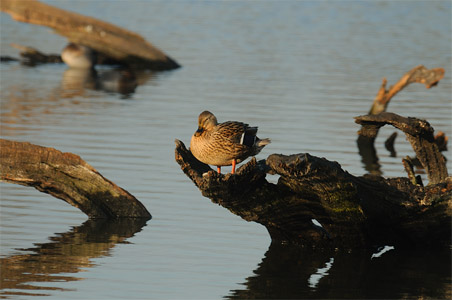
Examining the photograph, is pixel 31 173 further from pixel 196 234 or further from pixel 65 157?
pixel 196 234

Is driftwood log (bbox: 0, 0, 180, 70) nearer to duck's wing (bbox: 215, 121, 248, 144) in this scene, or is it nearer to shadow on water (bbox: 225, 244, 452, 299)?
shadow on water (bbox: 225, 244, 452, 299)

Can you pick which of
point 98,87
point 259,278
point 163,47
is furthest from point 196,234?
point 163,47

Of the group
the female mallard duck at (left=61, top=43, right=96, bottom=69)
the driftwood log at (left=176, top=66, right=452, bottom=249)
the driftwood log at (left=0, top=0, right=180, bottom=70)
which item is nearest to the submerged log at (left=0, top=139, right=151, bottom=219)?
the driftwood log at (left=176, top=66, right=452, bottom=249)

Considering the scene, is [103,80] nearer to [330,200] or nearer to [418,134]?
[418,134]

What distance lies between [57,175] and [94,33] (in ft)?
50.8

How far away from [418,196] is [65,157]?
4.01 meters

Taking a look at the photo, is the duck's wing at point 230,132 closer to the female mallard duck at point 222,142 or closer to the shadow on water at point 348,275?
the female mallard duck at point 222,142

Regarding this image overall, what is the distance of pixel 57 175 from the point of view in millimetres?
10891

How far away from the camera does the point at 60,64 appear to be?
28625 millimetres

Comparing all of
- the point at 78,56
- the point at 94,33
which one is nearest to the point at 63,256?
the point at 94,33

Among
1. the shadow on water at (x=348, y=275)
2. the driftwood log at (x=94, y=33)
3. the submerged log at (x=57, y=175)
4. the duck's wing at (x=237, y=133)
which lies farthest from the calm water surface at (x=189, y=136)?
the duck's wing at (x=237, y=133)

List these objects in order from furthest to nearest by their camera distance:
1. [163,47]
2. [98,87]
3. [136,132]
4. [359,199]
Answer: [163,47] < [98,87] < [136,132] < [359,199]

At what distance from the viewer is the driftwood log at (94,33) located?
25031 millimetres

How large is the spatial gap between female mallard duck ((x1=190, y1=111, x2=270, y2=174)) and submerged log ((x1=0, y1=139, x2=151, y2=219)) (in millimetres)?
1947
